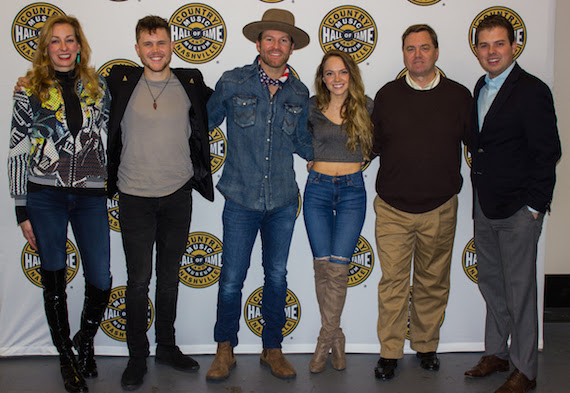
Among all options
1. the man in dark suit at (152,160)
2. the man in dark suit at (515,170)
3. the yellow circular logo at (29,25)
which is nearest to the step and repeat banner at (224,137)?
the yellow circular logo at (29,25)

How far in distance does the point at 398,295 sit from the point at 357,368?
55 centimetres

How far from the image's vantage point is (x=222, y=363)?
297 centimetres

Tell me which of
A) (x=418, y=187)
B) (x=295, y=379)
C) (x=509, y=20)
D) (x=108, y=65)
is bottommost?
(x=295, y=379)

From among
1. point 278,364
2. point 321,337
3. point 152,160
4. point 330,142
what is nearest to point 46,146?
point 152,160

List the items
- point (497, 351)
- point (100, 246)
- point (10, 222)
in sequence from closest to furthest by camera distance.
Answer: point (100, 246), point (497, 351), point (10, 222)

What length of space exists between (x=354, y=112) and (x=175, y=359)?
1891 mm

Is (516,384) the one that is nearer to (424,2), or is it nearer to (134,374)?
(134,374)

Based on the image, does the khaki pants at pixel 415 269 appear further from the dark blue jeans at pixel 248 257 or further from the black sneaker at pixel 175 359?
the black sneaker at pixel 175 359

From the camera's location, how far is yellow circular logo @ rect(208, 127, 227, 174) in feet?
11.1

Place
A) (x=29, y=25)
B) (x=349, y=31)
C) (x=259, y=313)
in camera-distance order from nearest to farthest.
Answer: (x=29, y=25), (x=349, y=31), (x=259, y=313)

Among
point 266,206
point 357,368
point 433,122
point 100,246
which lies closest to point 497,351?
point 357,368

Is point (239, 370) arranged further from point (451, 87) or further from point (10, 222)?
point (451, 87)

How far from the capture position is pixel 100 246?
2785 millimetres

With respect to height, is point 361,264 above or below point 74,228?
below
